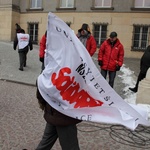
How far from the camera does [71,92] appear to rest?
2893 millimetres

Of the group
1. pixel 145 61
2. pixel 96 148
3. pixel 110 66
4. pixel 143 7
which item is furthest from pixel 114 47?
pixel 143 7

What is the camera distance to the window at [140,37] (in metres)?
20.9

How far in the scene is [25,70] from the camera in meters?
11.7

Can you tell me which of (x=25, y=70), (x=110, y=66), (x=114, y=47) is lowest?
(x=25, y=70)

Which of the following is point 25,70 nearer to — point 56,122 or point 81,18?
point 56,122

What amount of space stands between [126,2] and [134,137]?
705 inches

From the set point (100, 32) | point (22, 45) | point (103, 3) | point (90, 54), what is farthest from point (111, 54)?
point (103, 3)

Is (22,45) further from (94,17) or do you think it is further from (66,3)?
(66,3)

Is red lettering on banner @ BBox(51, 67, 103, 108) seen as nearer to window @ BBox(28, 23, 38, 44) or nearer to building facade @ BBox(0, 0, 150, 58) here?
building facade @ BBox(0, 0, 150, 58)

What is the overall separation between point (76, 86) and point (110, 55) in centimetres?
482

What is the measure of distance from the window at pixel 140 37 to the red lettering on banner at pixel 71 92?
61.4 feet

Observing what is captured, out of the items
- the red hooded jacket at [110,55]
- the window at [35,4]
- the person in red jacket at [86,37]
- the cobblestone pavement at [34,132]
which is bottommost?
the cobblestone pavement at [34,132]

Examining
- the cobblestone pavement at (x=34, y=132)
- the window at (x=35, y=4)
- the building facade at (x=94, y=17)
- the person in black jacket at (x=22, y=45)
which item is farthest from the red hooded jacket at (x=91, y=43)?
the window at (x=35, y=4)

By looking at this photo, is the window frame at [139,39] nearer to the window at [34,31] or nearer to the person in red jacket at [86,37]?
the window at [34,31]
